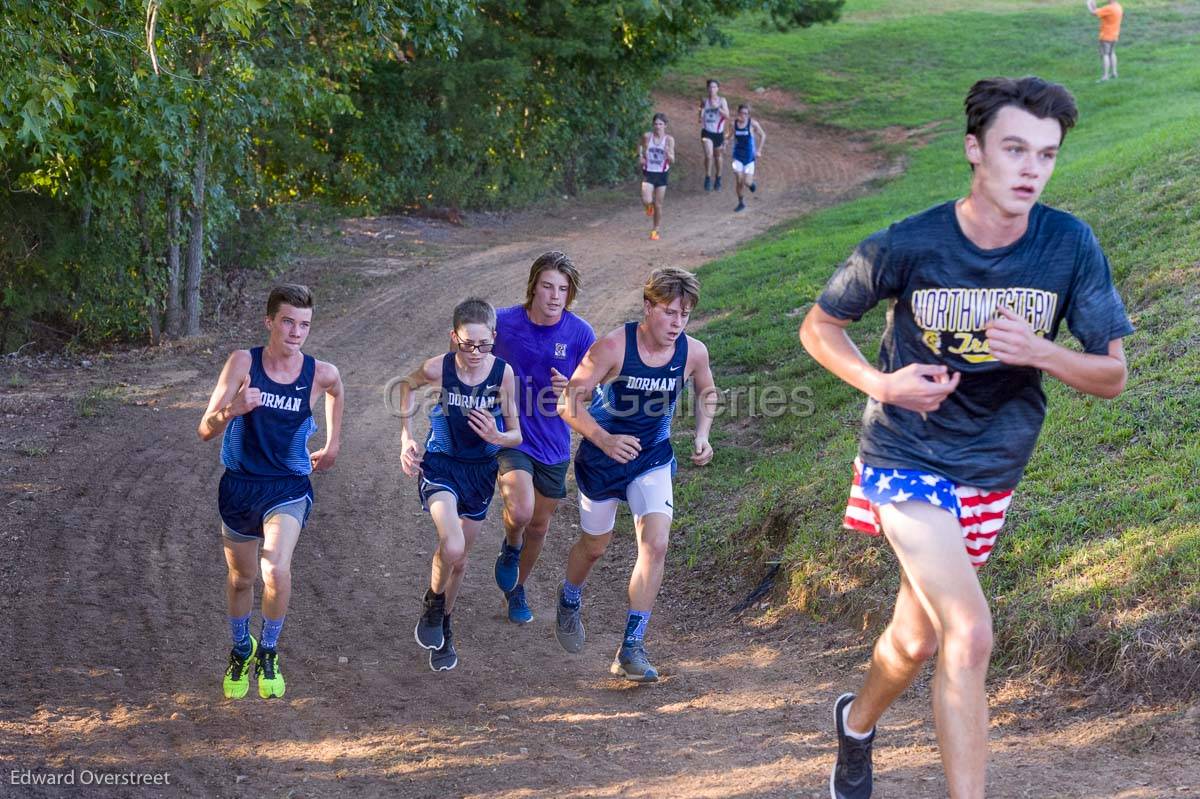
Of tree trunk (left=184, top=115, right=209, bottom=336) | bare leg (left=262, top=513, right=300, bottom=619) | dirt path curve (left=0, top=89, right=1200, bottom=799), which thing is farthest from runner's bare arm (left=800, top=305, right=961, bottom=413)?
tree trunk (left=184, top=115, right=209, bottom=336)

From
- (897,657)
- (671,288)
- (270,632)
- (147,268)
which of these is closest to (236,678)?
(270,632)

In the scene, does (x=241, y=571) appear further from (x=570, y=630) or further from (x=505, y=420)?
(x=570, y=630)

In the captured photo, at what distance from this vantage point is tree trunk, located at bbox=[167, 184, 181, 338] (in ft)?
45.0

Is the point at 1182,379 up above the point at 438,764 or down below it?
above

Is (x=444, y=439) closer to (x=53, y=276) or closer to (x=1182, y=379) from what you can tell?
(x=1182, y=379)

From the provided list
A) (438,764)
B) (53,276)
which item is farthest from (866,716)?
(53,276)

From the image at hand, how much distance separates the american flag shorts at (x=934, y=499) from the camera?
4047 mm

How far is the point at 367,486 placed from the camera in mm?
10016

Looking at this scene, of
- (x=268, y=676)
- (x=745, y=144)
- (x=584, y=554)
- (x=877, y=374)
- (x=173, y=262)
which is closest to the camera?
(x=877, y=374)

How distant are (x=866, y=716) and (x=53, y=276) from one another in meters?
11.4

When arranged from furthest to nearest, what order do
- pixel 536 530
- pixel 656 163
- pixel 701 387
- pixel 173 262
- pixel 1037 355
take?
pixel 656 163, pixel 173 262, pixel 536 530, pixel 701 387, pixel 1037 355

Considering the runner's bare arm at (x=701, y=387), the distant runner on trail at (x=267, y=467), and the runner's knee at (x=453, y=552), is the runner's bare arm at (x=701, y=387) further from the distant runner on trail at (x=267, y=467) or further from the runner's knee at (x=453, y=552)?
the distant runner on trail at (x=267, y=467)

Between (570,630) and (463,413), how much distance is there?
4.62 ft

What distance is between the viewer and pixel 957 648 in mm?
3898
